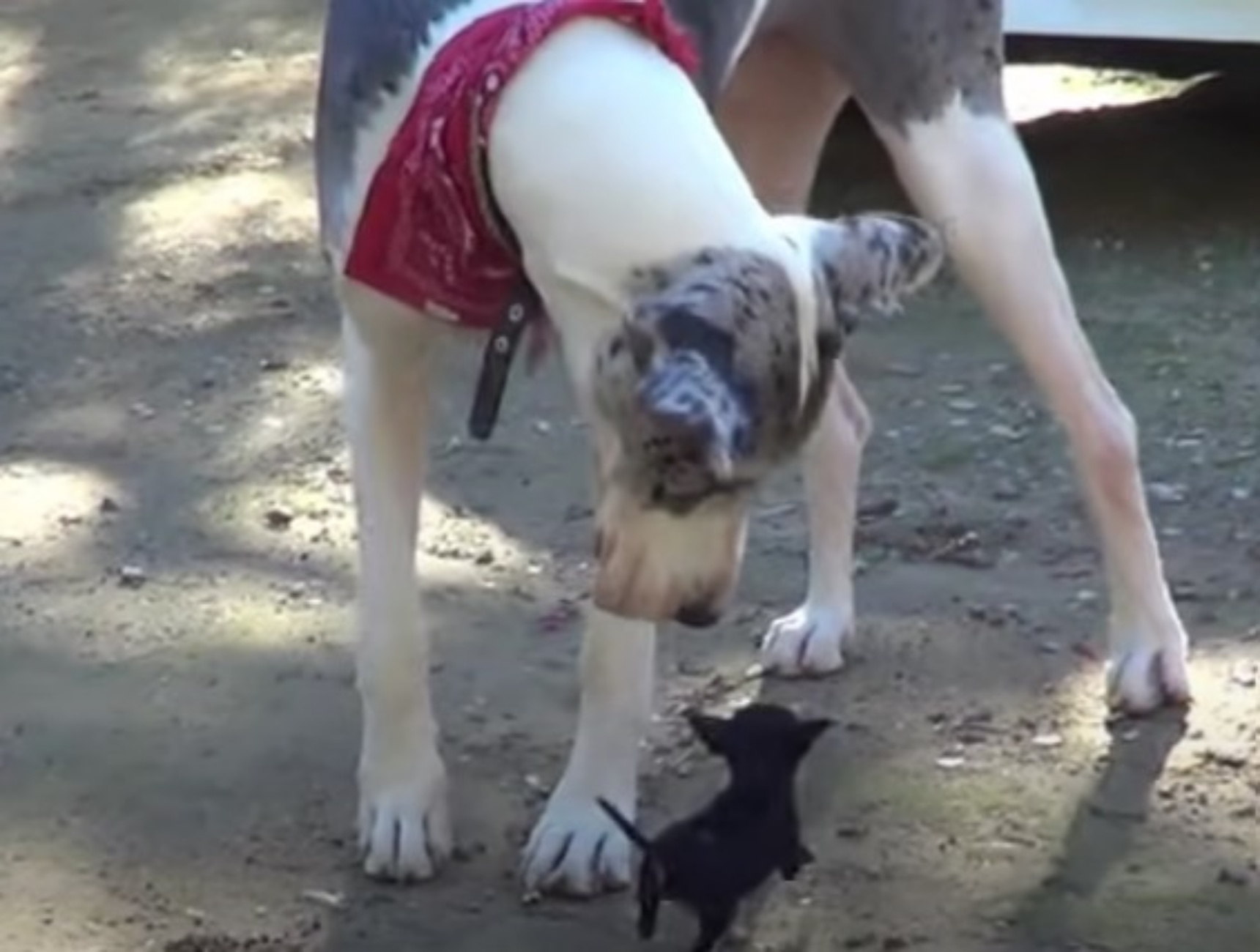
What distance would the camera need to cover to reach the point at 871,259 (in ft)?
9.99

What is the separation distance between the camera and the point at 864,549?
4809 mm

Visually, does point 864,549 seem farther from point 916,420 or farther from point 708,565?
point 708,565

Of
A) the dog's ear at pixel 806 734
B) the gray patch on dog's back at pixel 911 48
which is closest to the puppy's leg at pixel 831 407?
the gray patch on dog's back at pixel 911 48

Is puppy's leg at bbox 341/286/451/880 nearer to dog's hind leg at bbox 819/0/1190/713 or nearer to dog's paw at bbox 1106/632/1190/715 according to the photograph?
dog's hind leg at bbox 819/0/1190/713

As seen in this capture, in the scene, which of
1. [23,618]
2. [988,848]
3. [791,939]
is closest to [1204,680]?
[988,848]

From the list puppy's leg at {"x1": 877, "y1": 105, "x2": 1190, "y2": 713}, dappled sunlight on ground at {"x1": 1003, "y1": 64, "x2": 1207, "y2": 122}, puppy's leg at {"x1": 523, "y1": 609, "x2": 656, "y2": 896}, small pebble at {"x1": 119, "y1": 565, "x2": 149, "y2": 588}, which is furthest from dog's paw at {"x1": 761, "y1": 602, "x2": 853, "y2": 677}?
dappled sunlight on ground at {"x1": 1003, "y1": 64, "x2": 1207, "y2": 122}

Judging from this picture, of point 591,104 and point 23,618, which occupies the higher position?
point 591,104

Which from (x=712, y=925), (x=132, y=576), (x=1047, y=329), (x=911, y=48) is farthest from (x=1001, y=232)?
(x=132, y=576)

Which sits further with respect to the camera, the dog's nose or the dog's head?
the dog's nose

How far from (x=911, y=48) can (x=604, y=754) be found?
105cm

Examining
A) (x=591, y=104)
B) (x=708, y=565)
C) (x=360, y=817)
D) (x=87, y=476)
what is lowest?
(x=87, y=476)

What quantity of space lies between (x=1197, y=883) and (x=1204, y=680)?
0.65 m

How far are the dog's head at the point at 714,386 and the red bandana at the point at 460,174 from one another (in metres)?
0.28

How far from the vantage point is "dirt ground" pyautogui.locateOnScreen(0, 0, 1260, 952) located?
363 centimetres
